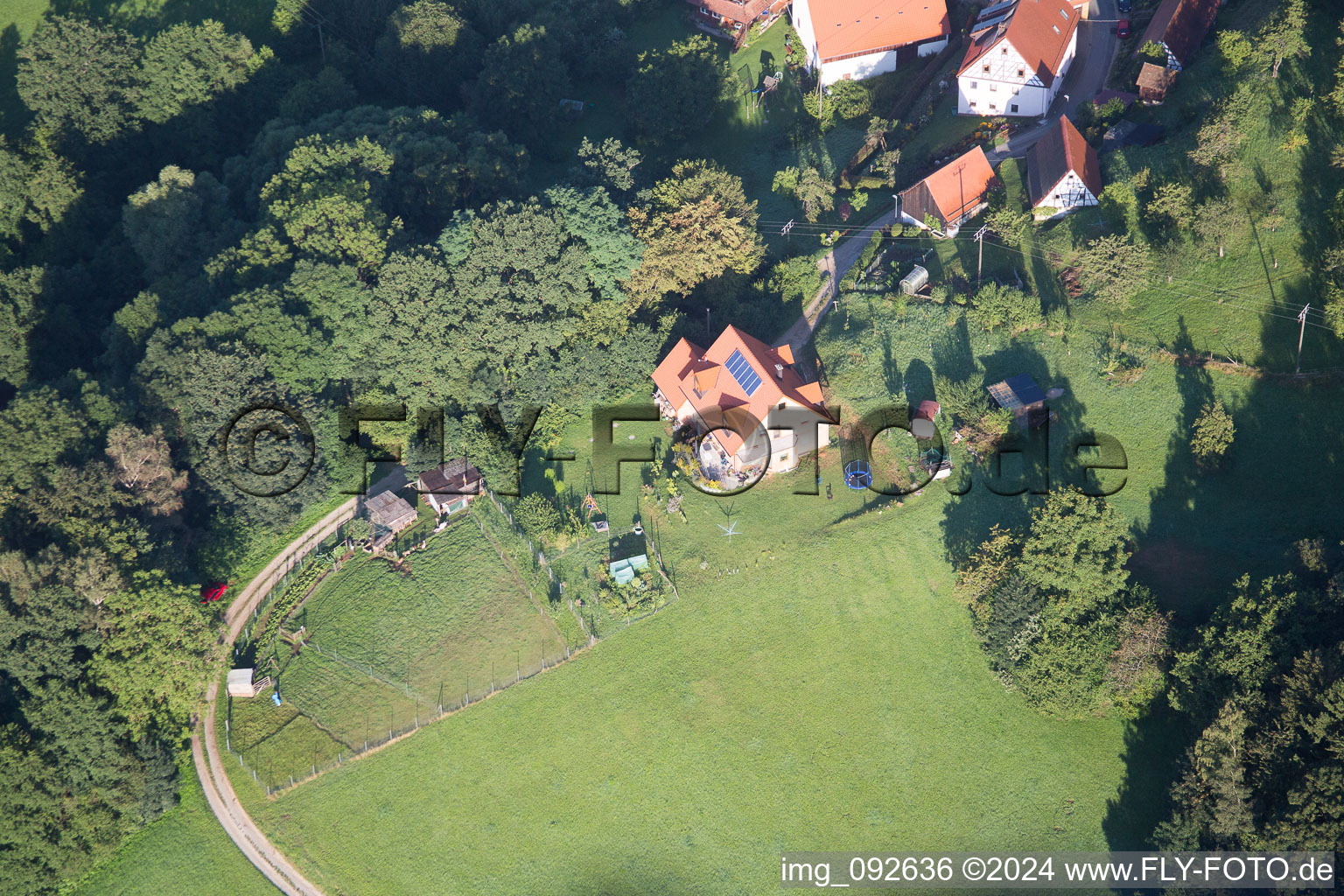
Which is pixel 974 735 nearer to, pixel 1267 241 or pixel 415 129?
pixel 1267 241

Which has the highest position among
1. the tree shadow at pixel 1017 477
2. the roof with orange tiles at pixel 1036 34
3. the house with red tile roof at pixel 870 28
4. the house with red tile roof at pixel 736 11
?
the house with red tile roof at pixel 736 11

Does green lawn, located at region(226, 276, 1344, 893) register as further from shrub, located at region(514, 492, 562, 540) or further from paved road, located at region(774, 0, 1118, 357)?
paved road, located at region(774, 0, 1118, 357)

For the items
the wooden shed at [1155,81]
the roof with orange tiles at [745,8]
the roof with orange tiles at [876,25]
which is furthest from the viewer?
the roof with orange tiles at [745,8]

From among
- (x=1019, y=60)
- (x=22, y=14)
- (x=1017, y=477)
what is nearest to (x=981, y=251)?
(x=1017, y=477)

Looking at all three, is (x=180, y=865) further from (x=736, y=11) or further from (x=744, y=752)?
(x=736, y=11)

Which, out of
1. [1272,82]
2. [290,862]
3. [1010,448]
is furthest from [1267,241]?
[290,862]

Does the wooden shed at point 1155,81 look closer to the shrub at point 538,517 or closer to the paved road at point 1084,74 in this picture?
the paved road at point 1084,74

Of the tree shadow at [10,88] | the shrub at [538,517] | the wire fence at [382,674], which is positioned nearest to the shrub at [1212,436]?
the wire fence at [382,674]
